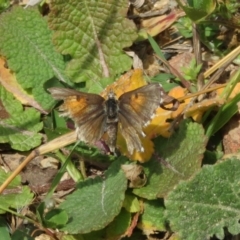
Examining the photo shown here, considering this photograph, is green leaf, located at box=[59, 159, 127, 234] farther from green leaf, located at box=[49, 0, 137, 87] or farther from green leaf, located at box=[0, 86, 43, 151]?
green leaf, located at box=[49, 0, 137, 87]

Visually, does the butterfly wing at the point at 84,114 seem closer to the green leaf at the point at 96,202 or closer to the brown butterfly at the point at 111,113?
the brown butterfly at the point at 111,113

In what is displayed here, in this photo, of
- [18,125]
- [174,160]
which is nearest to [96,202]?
[174,160]

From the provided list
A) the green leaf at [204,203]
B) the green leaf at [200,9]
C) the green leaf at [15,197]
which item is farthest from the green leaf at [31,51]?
the green leaf at [204,203]

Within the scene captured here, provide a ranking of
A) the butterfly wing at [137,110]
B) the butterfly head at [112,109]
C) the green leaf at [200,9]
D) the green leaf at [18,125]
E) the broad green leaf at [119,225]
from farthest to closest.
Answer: the green leaf at [18,125]
the green leaf at [200,9]
the broad green leaf at [119,225]
the butterfly head at [112,109]
the butterfly wing at [137,110]

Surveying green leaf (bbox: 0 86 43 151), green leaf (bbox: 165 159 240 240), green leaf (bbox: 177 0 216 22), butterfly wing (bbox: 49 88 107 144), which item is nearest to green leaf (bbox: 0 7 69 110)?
green leaf (bbox: 0 86 43 151)

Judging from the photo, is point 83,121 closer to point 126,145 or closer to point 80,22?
point 126,145

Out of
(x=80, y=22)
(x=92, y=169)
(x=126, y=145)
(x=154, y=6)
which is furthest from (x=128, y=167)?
(x=154, y=6)
